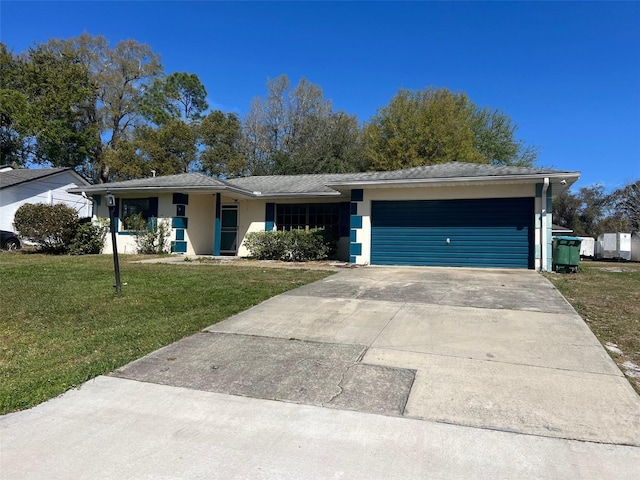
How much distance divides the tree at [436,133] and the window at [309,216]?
14.9 meters

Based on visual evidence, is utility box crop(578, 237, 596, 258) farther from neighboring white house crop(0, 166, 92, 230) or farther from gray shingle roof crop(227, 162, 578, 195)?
neighboring white house crop(0, 166, 92, 230)

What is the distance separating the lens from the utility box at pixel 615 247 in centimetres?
2753

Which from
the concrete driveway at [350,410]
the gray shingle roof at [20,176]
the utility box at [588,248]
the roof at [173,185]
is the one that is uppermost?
the gray shingle roof at [20,176]

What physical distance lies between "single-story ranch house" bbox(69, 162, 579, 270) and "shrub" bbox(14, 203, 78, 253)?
1.33 metres

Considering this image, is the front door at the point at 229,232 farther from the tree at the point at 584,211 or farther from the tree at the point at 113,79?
the tree at the point at 584,211

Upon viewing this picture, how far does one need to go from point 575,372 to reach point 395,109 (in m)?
29.4

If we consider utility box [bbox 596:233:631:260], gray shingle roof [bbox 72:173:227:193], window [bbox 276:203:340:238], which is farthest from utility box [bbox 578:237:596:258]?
gray shingle roof [bbox 72:173:227:193]

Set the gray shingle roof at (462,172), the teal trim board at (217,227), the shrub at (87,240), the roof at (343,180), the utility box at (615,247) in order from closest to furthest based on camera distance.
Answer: the roof at (343,180) → the gray shingle roof at (462,172) → the teal trim board at (217,227) → the shrub at (87,240) → the utility box at (615,247)

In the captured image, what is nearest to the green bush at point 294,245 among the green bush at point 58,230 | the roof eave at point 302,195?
the roof eave at point 302,195

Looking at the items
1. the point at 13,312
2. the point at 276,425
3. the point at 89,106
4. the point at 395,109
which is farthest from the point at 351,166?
the point at 276,425

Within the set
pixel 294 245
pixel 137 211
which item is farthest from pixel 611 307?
pixel 137 211

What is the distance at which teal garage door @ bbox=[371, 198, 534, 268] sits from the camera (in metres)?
11.9

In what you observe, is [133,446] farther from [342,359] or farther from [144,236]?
[144,236]

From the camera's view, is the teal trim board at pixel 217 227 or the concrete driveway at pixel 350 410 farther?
the teal trim board at pixel 217 227
